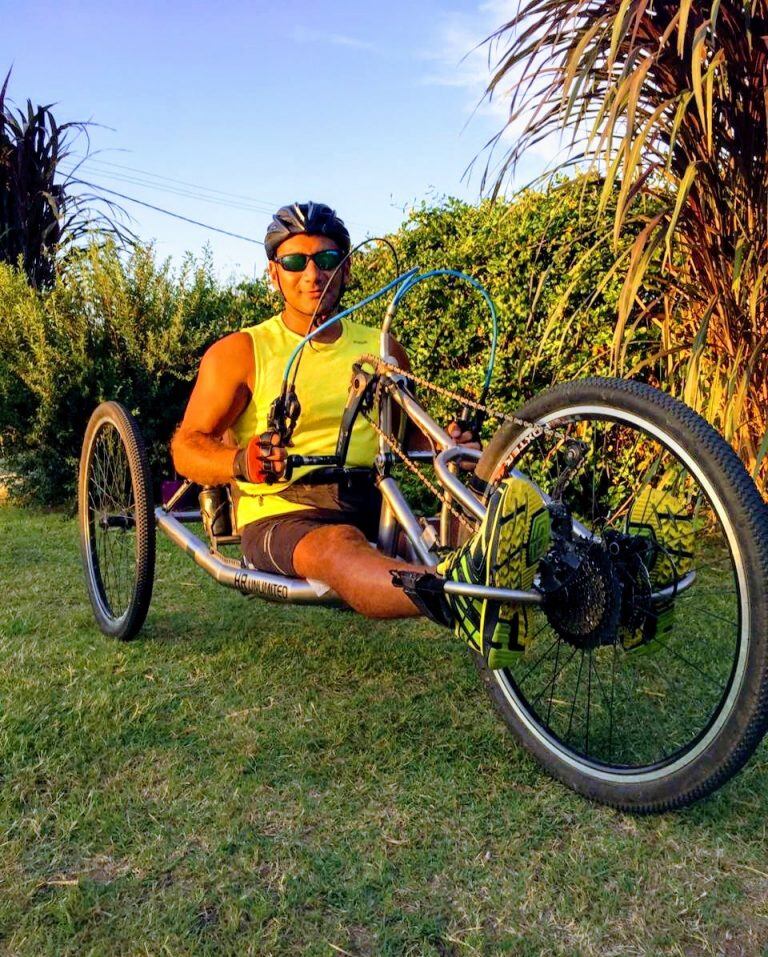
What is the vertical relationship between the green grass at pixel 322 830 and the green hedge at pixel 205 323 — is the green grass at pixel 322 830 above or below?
below

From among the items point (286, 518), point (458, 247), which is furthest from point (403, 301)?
point (286, 518)

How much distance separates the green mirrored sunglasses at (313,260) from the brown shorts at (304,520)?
0.79 metres

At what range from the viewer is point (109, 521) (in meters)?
3.53

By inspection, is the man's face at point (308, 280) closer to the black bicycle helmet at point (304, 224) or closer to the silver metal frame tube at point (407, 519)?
the black bicycle helmet at point (304, 224)

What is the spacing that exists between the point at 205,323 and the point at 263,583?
4.27m

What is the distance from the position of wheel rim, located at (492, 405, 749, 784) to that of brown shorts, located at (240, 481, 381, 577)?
2.09 ft

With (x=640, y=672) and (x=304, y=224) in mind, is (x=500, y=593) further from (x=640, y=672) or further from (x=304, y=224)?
(x=304, y=224)

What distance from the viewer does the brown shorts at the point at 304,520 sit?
2.78 m

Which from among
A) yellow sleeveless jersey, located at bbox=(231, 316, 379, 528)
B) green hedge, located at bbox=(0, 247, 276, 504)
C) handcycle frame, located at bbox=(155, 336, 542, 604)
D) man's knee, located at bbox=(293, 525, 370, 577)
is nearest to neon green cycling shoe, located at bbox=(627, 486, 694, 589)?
handcycle frame, located at bbox=(155, 336, 542, 604)

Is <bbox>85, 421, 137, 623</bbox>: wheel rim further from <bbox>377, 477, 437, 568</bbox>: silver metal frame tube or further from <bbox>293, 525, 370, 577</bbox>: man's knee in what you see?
<bbox>377, 477, 437, 568</bbox>: silver metal frame tube

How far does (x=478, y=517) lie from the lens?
7.12ft

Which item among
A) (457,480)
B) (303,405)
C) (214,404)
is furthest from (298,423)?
(457,480)

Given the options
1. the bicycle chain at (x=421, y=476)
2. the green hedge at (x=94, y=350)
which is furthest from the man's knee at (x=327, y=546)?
the green hedge at (x=94, y=350)

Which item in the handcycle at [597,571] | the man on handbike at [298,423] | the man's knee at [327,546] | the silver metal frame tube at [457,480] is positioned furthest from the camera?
the man on handbike at [298,423]
